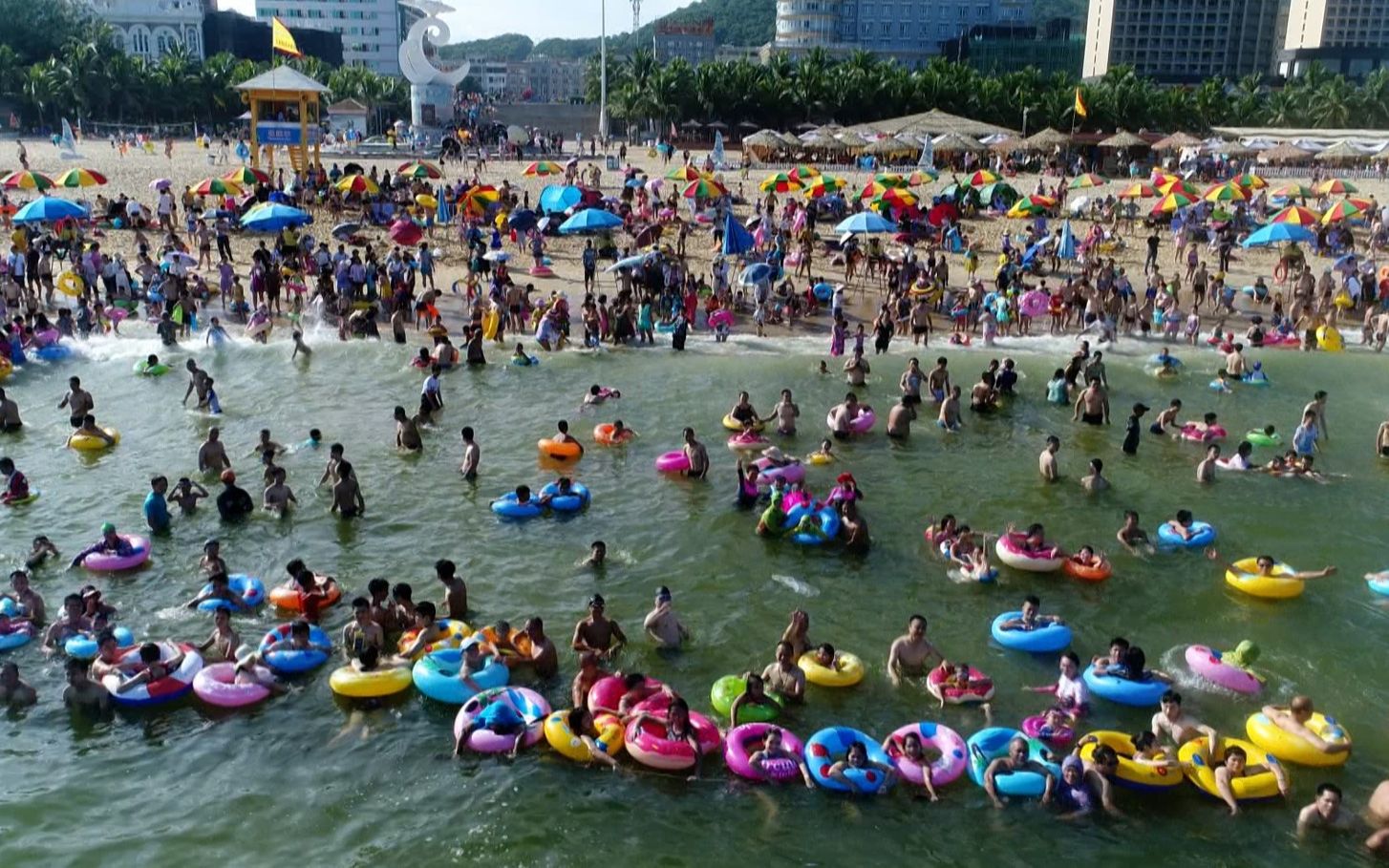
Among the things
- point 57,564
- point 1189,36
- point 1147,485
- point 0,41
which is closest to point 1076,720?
point 1147,485

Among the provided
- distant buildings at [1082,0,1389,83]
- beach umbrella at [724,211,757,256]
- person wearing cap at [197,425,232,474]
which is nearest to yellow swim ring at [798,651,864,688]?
person wearing cap at [197,425,232,474]

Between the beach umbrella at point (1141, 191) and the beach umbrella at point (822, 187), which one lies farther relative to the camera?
the beach umbrella at point (1141, 191)

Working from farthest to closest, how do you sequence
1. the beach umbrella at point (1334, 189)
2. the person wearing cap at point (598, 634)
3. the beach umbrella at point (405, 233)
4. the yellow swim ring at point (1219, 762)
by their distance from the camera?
the beach umbrella at point (1334, 189) < the beach umbrella at point (405, 233) < the person wearing cap at point (598, 634) < the yellow swim ring at point (1219, 762)

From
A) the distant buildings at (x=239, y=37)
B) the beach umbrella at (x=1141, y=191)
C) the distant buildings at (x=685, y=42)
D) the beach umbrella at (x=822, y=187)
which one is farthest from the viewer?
the distant buildings at (x=685, y=42)

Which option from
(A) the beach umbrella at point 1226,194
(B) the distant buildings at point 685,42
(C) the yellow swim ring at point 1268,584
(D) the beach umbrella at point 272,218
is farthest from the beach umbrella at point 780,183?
(B) the distant buildings at point 685,42

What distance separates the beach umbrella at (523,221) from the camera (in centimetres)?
2809

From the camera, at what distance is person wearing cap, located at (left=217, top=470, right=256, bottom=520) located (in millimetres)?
14289

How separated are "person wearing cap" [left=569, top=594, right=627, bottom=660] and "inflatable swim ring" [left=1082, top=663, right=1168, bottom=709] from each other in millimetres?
4445

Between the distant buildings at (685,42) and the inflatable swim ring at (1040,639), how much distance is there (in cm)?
16464

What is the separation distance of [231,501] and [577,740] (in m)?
6.92

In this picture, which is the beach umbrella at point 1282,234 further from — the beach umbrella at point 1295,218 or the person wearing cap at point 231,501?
the person wearing cap at point 231,501

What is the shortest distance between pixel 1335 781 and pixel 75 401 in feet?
55.3

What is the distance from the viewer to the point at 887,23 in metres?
130

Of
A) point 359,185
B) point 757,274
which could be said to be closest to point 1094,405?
point 757,274
